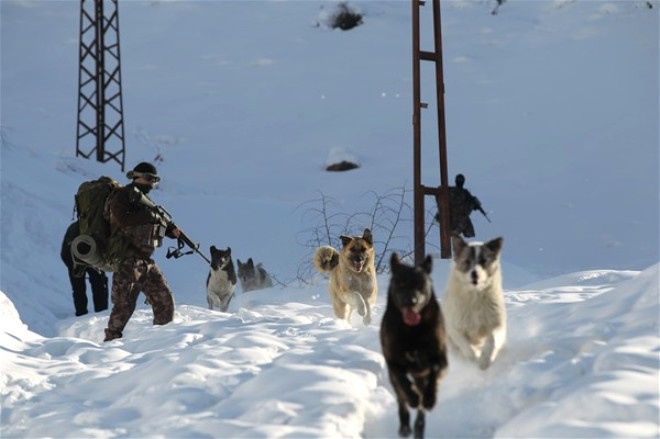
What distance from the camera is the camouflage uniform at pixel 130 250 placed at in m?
9.84

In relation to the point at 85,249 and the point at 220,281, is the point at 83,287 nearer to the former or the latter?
the point at 220,281

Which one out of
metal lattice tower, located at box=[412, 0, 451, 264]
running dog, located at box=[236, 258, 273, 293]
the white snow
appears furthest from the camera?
running dog, located at box=[236, 258, 273, 293]

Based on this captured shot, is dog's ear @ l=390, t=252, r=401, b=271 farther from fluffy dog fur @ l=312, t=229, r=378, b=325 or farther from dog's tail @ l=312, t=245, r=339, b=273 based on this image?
dog's tail @ l=312, t=245, r=339, b=273

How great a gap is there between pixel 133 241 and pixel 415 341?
497 centimetres

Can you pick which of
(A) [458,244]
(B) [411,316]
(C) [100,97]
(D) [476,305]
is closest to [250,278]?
(D) [476,305]

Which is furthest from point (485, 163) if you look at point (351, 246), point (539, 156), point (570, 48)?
point (351, 246)

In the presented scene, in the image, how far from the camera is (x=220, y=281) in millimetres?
13641

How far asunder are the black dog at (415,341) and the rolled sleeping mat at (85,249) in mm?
4958

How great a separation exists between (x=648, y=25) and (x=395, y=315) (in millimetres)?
32543

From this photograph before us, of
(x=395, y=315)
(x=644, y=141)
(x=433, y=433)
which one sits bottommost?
(x=433, y=433)

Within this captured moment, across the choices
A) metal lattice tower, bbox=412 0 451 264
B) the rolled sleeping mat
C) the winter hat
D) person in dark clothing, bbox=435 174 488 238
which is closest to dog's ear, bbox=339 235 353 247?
the winter hat

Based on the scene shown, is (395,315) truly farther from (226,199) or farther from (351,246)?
(226,199)

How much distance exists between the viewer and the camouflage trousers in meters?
9.99

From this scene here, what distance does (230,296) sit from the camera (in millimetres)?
13727
